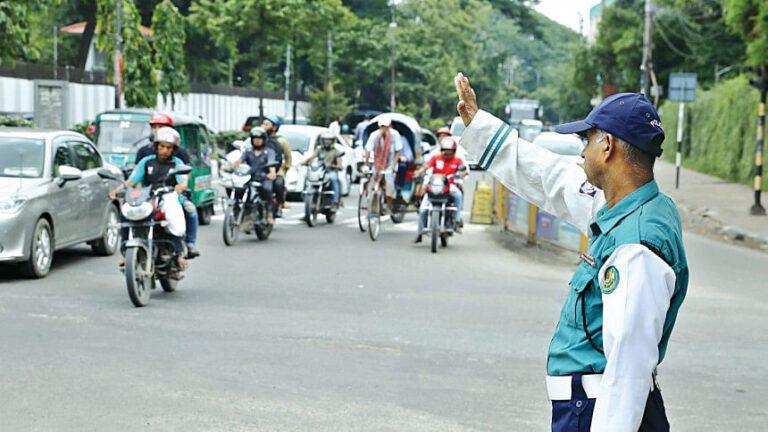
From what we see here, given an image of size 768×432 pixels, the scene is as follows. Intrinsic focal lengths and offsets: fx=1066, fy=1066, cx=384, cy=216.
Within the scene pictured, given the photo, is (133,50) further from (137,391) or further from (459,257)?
(137,391)

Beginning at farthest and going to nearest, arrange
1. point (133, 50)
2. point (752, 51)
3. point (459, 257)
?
1. point (133, 50)
2. point (752, 51)
3. point (459, 257)

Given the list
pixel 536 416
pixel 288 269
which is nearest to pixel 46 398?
pixel 536 416

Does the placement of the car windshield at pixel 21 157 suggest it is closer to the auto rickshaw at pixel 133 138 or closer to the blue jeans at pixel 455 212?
the blue jeans at pixel 455 212

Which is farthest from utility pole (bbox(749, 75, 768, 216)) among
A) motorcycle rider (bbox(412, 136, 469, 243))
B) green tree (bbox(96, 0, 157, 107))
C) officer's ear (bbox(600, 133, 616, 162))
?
officer's ear (bbox(600, 133, 616, 162))

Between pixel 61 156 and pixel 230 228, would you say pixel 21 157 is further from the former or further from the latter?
pixel 230 228

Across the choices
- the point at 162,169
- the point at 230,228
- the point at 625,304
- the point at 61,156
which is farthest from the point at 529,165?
the point at 230,228

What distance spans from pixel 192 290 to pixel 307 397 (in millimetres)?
4788

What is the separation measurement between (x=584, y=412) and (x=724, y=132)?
2862 cm

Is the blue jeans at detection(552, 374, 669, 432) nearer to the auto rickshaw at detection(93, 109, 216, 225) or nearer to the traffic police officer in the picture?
the traffic police officer

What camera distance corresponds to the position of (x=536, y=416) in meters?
6.13

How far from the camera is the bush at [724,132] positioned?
2702cm

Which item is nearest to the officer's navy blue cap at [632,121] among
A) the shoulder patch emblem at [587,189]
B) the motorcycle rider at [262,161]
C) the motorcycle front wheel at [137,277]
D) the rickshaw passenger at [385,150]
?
the shoulder patch emblem at [587,189]

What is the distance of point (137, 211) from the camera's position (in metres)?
9.98

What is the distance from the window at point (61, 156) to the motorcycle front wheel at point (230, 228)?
300cm
